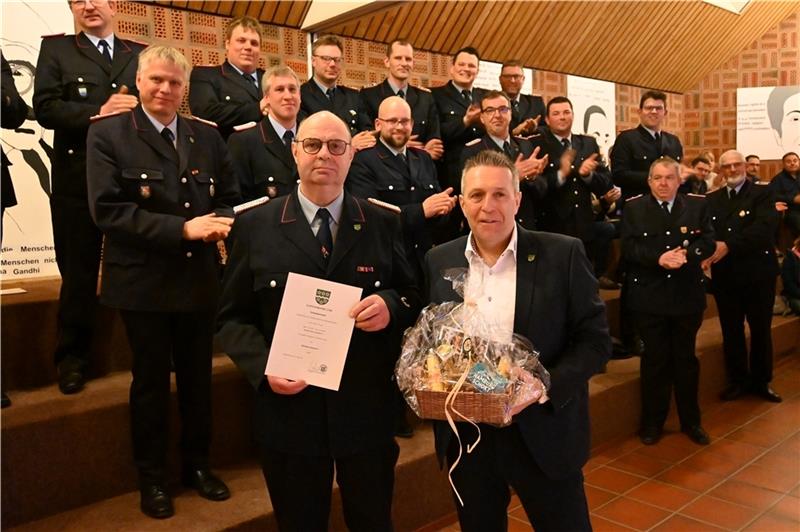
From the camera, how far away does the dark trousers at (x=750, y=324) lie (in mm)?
5078

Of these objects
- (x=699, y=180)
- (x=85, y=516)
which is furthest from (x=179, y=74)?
(x=699, y=180)

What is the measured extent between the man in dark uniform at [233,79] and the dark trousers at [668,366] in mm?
2710

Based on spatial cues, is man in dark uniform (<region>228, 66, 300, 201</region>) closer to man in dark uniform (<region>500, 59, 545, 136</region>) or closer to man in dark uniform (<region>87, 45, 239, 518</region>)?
man in dark uniform (<region>87, 45, 239, 518</region>)

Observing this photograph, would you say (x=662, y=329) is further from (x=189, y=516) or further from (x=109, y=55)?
(x=109, y=55)

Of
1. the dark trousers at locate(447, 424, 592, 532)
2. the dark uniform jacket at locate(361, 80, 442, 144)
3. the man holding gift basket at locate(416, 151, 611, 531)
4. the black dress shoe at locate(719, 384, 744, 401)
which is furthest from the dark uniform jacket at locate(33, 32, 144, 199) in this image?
the black dress shoe at locate(719, 384, 744, 401)

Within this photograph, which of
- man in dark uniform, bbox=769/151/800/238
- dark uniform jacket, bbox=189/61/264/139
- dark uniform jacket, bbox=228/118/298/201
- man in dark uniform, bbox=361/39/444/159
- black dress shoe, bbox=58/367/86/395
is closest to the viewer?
black dress shoe, bbox=58/367/86/395

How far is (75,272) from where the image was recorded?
2.88 m

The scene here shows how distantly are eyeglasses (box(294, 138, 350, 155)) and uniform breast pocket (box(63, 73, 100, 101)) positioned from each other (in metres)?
1.52

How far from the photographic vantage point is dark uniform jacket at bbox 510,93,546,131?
4984mm

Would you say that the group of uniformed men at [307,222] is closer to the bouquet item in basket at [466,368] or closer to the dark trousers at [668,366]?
the dark trousers at [668,366]

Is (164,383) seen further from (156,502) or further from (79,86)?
(79,86)

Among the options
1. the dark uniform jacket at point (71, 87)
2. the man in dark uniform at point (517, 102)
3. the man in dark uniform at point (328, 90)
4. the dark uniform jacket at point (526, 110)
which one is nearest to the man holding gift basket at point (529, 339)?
the dark uniform jacket at point (71, 87)

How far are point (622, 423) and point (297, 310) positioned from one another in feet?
10.6

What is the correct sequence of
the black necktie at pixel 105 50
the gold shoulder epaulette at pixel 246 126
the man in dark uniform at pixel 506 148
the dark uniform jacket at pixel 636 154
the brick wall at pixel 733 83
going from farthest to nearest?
the brick wall at pixel 733 83 < the dark uniform jacket at pixel 636 154 < the man in dark uniform at pixel 506 148 < the gold shoulder epaulette at pixel 246 126 < the black necktie at pixel 105 50
